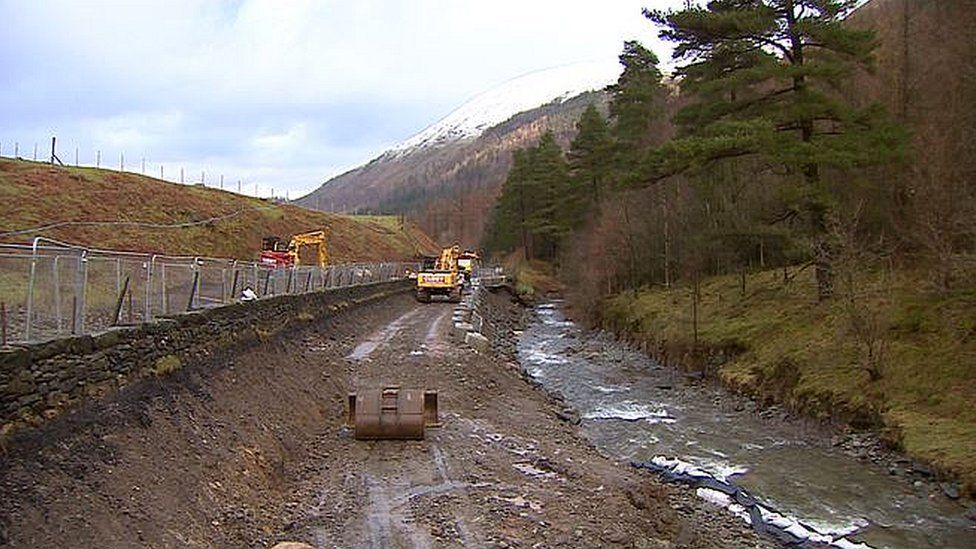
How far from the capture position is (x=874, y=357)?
17.1 m

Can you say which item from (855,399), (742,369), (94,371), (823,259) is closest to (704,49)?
(823,259)

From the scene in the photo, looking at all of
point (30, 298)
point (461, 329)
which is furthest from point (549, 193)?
point (30, 298)

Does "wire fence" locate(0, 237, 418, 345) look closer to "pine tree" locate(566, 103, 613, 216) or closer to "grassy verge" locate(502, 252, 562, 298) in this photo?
"pine tree" locate(566, 103, 613, 216)

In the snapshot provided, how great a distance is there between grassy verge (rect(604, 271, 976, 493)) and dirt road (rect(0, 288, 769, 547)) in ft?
17.1

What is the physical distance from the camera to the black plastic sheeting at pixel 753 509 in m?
10.7

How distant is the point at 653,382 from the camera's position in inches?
944

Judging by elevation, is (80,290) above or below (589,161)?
below

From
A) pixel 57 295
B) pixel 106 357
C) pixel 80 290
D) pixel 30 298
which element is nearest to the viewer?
pixel 30 298

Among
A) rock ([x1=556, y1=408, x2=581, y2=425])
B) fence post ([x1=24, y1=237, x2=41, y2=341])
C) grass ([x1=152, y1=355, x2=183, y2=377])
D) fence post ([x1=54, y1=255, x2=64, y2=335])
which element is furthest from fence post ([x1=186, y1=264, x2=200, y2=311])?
rock ([x1=556, y1=408, x2=581, y2=425])

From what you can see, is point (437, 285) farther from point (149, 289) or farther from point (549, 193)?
point (149, 289)

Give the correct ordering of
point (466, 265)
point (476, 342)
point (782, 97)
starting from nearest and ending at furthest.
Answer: point (782, 97) → point (476, 342) → point (466, 265)

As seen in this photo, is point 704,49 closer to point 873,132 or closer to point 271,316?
point 873,132

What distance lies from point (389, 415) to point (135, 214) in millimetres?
42613

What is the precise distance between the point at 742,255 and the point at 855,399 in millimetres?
17316
